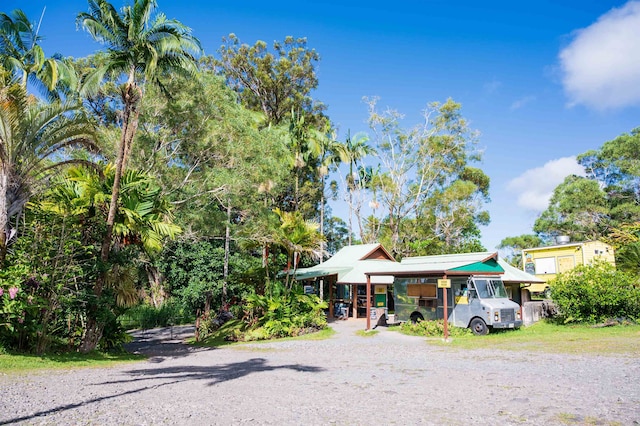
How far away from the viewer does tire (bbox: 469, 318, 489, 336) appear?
15.4m

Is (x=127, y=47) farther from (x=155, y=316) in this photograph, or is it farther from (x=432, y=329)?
(x=155, y=316)

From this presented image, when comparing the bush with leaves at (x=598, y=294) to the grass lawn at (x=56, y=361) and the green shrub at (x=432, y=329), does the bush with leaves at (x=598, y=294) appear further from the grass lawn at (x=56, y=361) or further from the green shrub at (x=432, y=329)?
the grass lawn at (x=56, y=361)

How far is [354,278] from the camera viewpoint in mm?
22188

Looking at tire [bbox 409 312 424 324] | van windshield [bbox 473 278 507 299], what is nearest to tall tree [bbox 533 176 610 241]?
van windshield [bbox 473 278 507 299]

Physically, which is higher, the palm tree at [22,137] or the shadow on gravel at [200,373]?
the palm tree at [22,137]

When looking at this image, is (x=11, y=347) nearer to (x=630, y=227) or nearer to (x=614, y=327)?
(x=614, y=327)

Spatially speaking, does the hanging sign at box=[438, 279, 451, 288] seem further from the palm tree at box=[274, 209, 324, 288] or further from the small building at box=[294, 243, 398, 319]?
the small building at box=[294, 243, 398, 319]

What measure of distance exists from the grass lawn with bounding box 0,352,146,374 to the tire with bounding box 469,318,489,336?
11.0 m

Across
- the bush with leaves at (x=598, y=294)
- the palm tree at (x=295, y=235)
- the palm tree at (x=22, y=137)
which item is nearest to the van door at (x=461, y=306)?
the bush with leaves at (x=598, y=294)

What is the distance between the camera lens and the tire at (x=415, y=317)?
17688 mm

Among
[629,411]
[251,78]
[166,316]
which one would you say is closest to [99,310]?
[629,411]

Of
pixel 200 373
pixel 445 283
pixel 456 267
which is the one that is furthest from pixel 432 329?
pixel 200 373

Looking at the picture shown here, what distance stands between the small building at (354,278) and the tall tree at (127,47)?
12449 millimetres

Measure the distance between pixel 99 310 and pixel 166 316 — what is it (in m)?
14.9
